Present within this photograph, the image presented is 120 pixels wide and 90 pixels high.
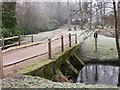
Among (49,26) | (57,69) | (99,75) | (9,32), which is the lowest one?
(99,75)

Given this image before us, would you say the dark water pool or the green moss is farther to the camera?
the dark water pool

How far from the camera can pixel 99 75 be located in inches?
267

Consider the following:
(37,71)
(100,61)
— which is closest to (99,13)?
(100,61)

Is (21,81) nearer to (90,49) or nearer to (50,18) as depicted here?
(90,49)

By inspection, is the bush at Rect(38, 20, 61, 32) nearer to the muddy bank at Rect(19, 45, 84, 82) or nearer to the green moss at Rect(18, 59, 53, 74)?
the muddy bank at Rect(19, 45, 84, 82)

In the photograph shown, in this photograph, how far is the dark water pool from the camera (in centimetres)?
614

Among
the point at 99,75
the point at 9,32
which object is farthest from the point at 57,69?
the point at 9,32

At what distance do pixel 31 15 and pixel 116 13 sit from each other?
15.2ft

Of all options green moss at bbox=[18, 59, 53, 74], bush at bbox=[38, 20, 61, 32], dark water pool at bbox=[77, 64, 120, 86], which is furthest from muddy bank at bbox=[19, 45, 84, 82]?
bush at bbox=[38, 20, 61, 32]

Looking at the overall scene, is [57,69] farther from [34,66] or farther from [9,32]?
[9,32]

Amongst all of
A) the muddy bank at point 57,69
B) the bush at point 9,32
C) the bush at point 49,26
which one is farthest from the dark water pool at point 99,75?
the bush at point 49,26

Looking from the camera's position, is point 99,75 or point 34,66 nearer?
point 34,66

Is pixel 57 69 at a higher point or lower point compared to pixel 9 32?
lower

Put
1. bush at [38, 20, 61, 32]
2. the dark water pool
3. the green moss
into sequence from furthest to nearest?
1. bush at [38, 20, 61, 32]
2. the dark water pool
3. the green moss
